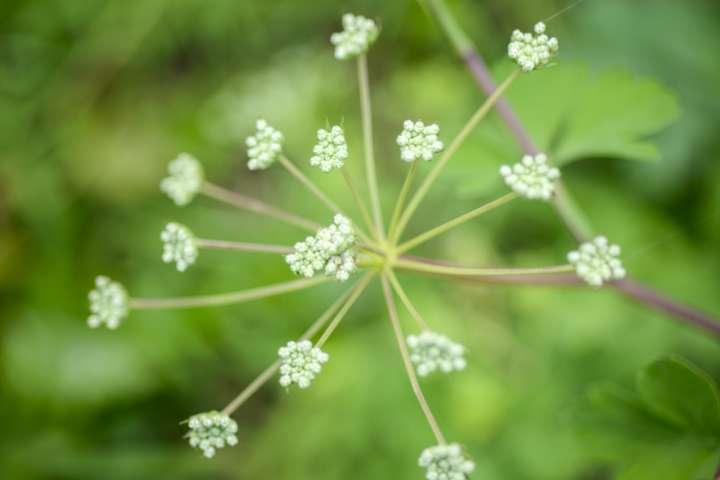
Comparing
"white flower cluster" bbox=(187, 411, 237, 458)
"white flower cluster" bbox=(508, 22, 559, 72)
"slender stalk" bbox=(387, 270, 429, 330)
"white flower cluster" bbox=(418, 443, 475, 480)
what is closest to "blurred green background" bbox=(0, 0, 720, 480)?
"white flower cluster" bbox=(508, 22, 559, 72)

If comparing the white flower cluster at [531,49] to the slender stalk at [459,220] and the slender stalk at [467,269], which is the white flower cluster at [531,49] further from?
the slender stalk at [467,269]

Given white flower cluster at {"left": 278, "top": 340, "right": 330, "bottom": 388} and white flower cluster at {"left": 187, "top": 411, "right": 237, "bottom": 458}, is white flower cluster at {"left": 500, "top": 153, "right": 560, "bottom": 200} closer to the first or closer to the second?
white flower cluster at {"left": 278, "top": 340, "right": 330, "bottom": 388}

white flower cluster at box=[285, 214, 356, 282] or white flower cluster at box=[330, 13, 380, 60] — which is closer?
white flower cluster at box=[285, 214, 356, 282]

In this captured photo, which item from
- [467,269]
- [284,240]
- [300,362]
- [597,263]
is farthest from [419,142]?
[284,240]

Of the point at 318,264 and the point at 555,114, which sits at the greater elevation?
the point at 555,114

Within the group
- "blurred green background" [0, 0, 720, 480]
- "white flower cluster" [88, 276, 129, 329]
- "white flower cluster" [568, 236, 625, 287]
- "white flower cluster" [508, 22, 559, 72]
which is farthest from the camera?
"blurred green background" [0, 0, 720, 480]

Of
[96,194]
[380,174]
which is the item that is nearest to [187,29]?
[96,194]

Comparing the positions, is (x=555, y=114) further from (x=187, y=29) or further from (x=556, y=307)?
(x=187, y=29)
